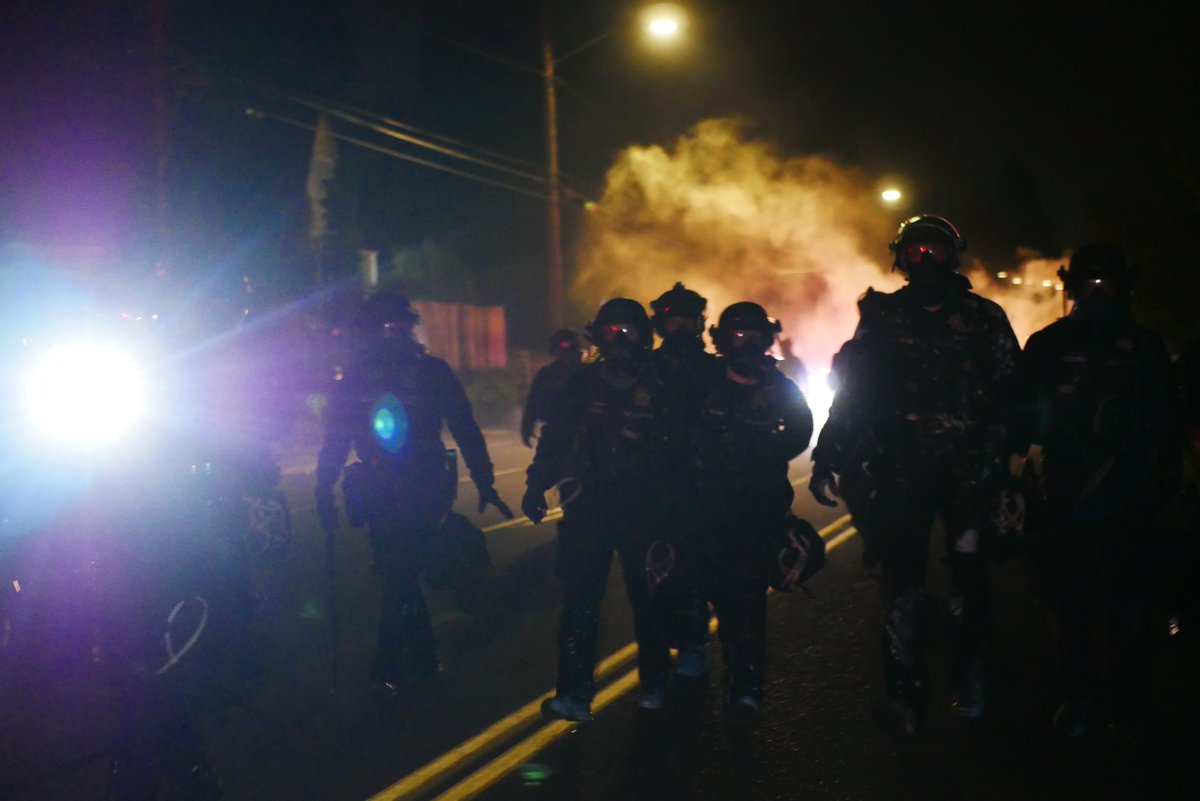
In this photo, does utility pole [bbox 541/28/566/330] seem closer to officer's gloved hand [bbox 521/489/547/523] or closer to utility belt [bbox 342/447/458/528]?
utility belt [bbox 342/447/458/528]

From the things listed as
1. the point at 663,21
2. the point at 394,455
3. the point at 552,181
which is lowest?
the point at 394,455

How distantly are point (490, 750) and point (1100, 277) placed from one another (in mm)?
3250

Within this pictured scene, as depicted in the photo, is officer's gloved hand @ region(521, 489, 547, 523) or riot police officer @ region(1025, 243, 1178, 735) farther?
officer's gloved hand @ region(521, 489, 547, 523)

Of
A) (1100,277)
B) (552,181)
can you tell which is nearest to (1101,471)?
(1100,277)

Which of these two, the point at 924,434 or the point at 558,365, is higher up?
the point at 558,365

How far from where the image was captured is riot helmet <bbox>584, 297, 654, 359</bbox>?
16.6ft

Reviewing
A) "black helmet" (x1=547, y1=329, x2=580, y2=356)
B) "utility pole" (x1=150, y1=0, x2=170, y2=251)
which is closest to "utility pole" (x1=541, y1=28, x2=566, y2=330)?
"utility pole" (x1=150, y1=0, x2=170, y2=251)

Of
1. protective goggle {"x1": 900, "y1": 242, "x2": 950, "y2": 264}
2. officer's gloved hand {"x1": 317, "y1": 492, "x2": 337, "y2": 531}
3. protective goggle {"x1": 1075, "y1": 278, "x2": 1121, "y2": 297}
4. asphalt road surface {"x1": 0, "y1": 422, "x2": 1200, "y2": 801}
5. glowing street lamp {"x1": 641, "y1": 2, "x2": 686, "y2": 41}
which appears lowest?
asphalt road surface {"x1": 0, "y1": 422, "x2": 1200, "y2": 801}

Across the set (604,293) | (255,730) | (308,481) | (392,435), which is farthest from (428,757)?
(604,293)

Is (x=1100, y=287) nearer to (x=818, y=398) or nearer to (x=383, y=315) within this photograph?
(x=383, y=315)

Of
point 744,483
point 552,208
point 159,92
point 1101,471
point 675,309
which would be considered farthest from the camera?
point 552,208

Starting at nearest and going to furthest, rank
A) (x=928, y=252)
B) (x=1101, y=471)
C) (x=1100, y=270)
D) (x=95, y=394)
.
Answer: (x=95, y=394)
(x=1101, y=471)
(x=928, y=252)
(x=1100, y=270)

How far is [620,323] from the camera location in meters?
5.05

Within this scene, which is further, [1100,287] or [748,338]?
[748,338]
